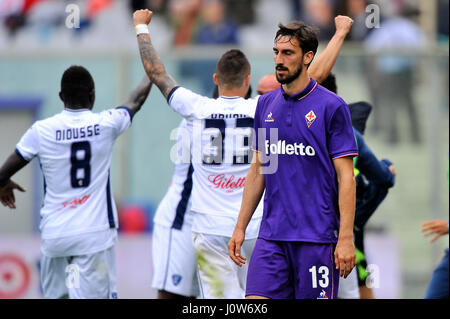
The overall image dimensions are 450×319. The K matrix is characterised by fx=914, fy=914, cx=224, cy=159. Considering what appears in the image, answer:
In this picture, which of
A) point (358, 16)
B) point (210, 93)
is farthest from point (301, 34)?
point (358, 16)

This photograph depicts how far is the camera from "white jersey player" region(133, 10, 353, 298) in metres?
7.41

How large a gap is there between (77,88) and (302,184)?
247 cm

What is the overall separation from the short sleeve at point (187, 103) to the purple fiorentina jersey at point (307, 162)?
1248 mm

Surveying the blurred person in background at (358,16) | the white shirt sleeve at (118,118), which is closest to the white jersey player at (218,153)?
the white shirt sleeve at (118,118)

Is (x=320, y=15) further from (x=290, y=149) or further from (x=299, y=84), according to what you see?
(x=290, y=149)

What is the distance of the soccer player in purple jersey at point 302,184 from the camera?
242 inches

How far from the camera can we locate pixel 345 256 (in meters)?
5.94

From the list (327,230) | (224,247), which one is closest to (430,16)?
(224,247)

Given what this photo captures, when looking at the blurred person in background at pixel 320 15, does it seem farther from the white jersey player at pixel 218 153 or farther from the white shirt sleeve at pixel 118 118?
the white jersey player at pixel 218 153

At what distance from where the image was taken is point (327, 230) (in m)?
6.17

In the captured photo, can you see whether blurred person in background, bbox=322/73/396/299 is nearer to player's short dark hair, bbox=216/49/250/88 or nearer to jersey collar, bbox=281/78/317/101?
player's short dark hair, bbox=216/49/250/88

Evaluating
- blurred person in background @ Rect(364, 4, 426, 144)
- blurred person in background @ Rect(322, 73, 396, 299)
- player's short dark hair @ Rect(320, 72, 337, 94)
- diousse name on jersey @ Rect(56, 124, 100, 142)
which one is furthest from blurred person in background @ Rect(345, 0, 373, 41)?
diousse name on jersey @ Rect(56, 124, 100, 142)
